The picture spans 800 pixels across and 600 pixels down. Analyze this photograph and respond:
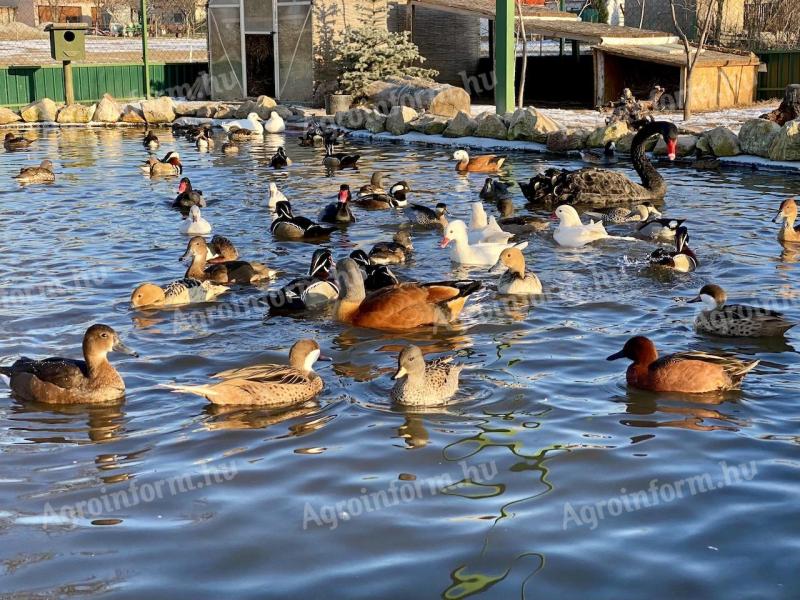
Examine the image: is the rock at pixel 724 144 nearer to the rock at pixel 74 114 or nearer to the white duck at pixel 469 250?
the white duck at pixel 469 250

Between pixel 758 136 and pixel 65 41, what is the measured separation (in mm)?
21767

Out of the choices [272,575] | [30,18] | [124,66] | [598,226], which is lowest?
[272,575]

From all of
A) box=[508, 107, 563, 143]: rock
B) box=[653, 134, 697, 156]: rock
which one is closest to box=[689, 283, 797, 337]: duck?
box=[653, 134, 697, 156]: rock

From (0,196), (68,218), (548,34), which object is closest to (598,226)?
(68,218)

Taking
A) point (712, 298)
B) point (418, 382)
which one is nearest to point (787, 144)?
point (712, 298)

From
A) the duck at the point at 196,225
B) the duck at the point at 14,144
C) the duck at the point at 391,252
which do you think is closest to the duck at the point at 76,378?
the duck at the point at 391,252

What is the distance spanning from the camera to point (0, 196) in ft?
60.4

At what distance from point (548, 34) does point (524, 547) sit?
24.9m

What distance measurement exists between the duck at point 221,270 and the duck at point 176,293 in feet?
0.87

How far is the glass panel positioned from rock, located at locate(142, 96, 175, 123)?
4.22 metres

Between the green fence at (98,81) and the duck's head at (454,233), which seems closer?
the duck's head at (454,233)

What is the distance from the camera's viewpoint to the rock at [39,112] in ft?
102

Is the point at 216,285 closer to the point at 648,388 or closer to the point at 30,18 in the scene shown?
the point at 648,388

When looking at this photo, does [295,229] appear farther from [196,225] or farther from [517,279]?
[517,279]
